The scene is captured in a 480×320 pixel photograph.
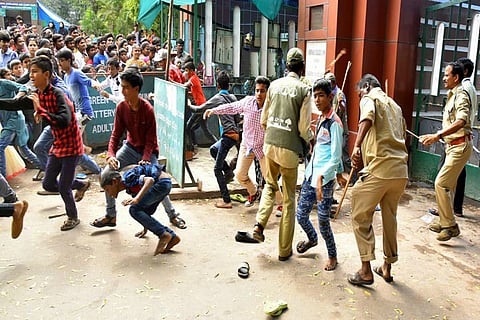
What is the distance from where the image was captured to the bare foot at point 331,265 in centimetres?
441

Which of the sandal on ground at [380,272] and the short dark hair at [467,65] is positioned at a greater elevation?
the short dark hair at [467,65]

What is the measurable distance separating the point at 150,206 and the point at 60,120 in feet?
4.25

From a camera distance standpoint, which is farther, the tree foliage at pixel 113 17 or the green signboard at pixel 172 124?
the tree foliage at pixel 113 17

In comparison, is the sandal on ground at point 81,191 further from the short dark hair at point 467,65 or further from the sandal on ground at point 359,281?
the short dark hair at point 467,65

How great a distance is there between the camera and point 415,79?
7371mm

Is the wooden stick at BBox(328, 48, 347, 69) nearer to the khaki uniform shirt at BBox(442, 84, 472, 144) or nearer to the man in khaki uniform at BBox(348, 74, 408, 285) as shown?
the khaki uniform shirt at BBox(442, 84, 472, 144)

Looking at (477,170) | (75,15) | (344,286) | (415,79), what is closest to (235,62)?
(415,79)

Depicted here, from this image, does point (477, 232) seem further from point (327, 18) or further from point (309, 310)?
point (327, 18)

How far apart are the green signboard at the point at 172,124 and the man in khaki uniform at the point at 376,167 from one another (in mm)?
2556

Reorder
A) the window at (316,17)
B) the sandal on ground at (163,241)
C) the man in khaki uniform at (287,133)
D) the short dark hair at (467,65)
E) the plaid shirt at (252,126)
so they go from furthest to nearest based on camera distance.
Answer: the window at (316,17)
the plaid shirt at (252,126)
the short dark hair at (467,65)
the sandal on ground at (163,241)
the man in khaki uniform at (287,133)

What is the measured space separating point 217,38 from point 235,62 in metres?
0.90

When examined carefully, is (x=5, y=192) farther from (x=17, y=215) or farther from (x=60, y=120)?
(x=17, y=215)

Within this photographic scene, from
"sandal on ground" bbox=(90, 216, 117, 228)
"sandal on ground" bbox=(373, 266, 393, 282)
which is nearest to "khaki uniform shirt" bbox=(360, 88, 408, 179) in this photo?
"sandal on ground" bbox=(373, 266, 393, 282)

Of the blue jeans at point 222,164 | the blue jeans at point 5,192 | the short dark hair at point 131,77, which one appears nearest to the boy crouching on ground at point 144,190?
the short dark hair at point 131,77
